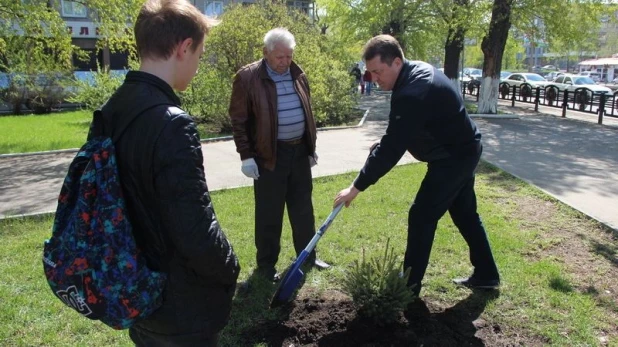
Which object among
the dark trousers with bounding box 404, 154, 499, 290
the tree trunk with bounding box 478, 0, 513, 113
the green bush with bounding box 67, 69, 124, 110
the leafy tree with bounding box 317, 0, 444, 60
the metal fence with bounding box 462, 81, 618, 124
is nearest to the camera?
the dark trousers with bounding box 404, 154, 499, 290

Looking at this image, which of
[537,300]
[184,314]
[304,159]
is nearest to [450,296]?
[537,300]

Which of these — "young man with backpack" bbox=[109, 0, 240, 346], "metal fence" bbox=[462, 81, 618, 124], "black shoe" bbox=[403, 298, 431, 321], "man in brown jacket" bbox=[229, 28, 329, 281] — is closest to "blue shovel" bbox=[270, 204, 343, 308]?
"black shoe" bbox=[403, 298, 431, 321]

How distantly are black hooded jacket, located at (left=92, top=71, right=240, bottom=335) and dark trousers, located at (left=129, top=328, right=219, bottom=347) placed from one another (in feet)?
0.14

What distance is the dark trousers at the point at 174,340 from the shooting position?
1.78 m

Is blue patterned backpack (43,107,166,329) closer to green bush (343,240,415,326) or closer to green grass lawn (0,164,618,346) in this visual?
green grass lawn (0,164,618,346)

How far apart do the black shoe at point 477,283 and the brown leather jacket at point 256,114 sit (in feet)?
5.56

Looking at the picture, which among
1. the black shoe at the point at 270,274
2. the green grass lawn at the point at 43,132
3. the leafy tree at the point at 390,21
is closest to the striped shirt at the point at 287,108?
the black shoe at the point at 270,274

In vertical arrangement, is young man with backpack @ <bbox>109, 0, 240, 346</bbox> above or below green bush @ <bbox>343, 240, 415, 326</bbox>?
above

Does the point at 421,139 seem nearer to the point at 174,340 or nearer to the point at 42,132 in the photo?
the point at 174,340

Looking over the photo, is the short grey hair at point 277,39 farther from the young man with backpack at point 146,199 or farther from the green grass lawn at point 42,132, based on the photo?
the green grass lawn at point 42,132

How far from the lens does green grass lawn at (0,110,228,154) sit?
10961 mm

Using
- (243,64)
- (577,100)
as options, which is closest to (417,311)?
(243,64)

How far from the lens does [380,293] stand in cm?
305

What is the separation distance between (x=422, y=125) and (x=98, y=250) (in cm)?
210
